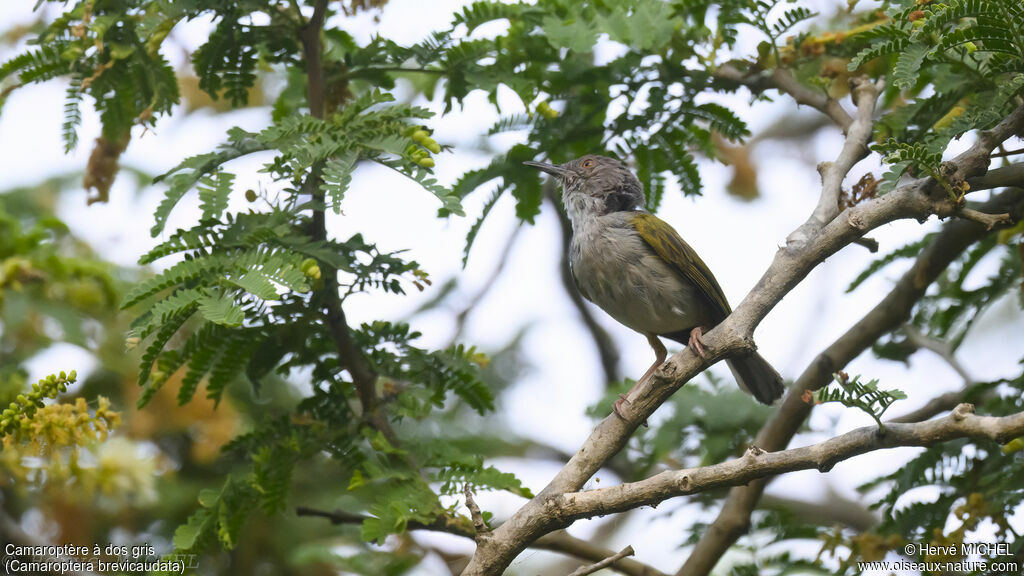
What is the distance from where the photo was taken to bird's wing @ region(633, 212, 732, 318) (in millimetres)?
4738

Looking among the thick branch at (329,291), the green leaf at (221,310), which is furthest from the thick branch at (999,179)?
the green leaf at (221,310)

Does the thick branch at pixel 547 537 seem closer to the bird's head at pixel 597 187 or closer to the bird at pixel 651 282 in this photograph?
the bird at pixel 651 282

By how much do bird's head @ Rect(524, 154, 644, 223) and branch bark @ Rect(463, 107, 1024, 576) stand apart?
6.90ft

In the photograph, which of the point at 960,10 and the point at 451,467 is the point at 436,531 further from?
the point at 960,10

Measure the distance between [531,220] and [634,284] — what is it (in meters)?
0.60

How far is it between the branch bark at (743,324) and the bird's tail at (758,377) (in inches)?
66.4

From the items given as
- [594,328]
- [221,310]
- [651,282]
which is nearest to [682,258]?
[651,282]

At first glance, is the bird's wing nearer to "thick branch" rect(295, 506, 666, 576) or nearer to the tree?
the tree

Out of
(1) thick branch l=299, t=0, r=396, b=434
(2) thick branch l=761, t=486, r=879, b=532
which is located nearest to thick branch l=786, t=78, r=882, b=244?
(1) thick branch l=299, t=0, r=396, b=434

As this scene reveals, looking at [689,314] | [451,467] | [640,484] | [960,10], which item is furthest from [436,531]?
[960,10]

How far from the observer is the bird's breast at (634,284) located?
4.75 meters

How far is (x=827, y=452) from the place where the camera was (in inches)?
110

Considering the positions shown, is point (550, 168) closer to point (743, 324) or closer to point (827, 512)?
point (743, 324)

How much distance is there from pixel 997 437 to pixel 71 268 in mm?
3837
